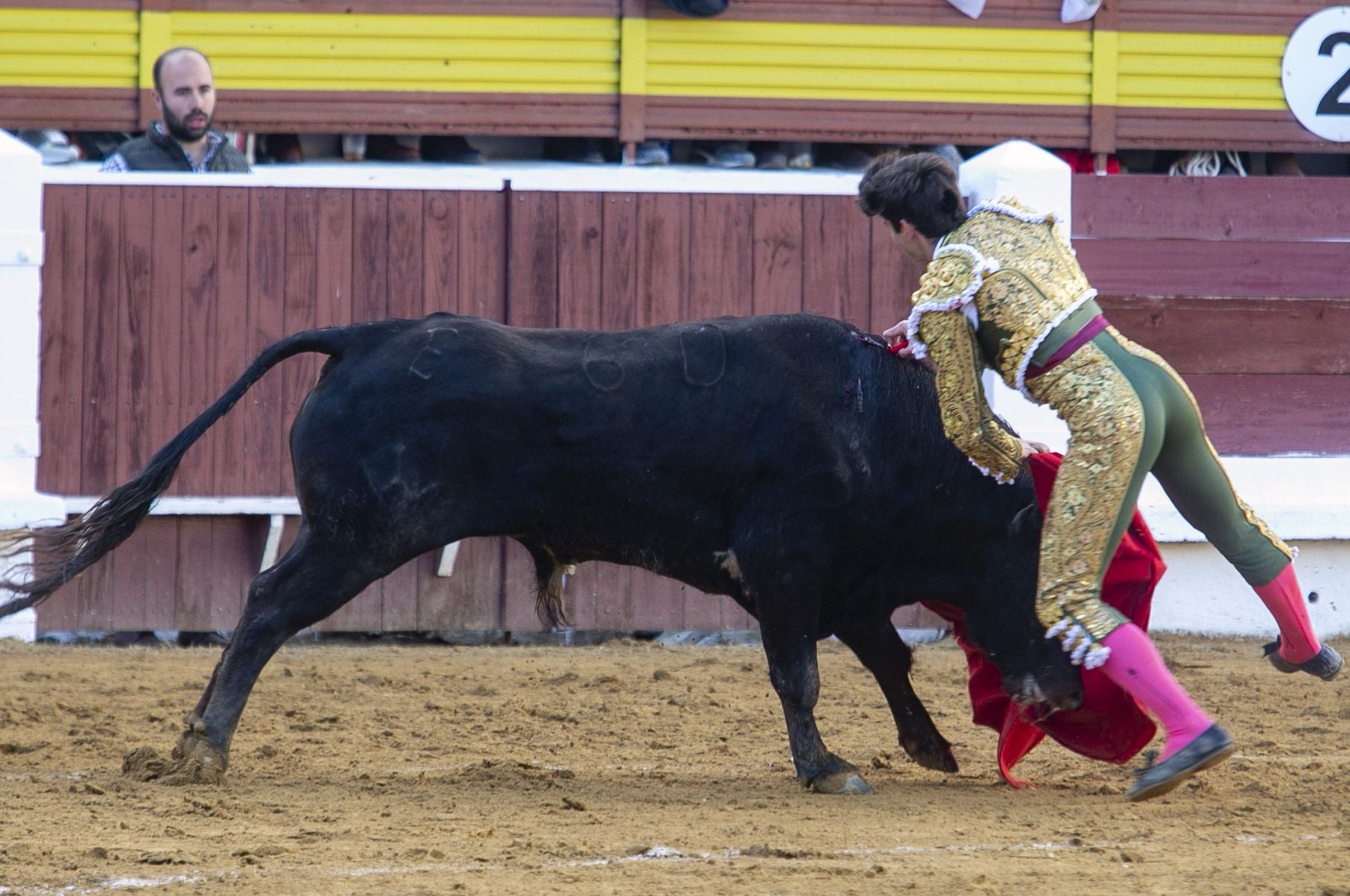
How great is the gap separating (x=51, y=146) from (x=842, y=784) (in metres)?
5.60

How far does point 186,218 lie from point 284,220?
385 mm

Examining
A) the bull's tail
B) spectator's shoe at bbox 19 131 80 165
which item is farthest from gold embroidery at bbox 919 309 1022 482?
spectator's shoe at bbox 19 131 80 165

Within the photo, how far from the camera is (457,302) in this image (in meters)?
6.82

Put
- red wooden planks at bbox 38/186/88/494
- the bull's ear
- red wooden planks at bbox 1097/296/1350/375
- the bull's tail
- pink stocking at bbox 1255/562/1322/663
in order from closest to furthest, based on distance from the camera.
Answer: pink stocking at bbox 1255/562/1322/663, the bull's ear, the bull's tail, red wooden planks at bbox 38/186/88/494, red wooden planks at bbox 1097/296/1350/375

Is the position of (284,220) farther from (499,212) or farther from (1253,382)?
(1253,382)

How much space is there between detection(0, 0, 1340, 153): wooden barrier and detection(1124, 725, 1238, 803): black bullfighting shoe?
532cm

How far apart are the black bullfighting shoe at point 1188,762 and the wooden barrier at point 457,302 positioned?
3525 millimetres

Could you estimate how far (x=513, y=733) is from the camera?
15.9 ft

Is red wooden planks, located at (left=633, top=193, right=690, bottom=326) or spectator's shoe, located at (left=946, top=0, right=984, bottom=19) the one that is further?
spectator's shoe, located at (left=946, top=0, right=984, bottom=19)

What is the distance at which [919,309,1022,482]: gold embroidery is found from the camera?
376cm

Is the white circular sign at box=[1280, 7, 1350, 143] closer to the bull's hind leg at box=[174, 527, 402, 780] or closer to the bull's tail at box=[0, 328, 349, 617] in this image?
the bull's tail at box=[0, 328, 349, 617]

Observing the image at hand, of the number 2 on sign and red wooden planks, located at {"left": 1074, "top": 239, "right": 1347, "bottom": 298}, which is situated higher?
the number 2 on sign

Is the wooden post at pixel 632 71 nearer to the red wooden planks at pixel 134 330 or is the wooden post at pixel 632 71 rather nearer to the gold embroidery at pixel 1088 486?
the red wooden planks at pixel 134 330

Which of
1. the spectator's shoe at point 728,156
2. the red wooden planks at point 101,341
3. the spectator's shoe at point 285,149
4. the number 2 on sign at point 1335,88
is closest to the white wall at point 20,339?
the red wooden planks at point 101,341
